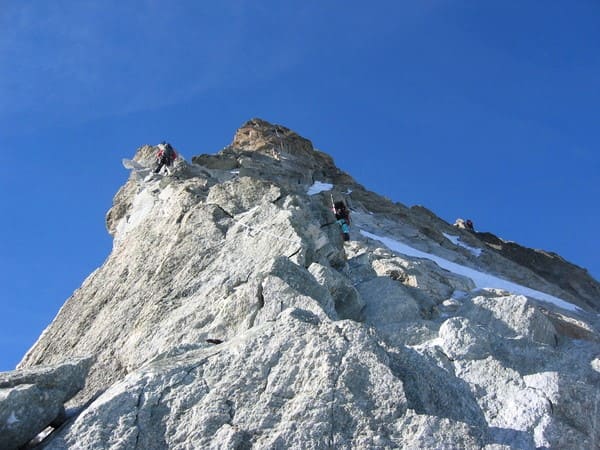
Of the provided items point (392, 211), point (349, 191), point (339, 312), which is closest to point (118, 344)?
point (339, 312)

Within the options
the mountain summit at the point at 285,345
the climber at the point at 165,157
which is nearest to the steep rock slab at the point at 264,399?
the mountain summit at the point at 285,345

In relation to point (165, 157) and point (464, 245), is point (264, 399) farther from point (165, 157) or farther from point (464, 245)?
point (464, 245)

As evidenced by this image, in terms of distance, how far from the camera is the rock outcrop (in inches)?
316

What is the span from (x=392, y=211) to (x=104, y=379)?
41.5 metres

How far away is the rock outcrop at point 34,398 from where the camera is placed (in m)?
8.02

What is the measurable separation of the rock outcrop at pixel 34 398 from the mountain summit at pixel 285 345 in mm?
140

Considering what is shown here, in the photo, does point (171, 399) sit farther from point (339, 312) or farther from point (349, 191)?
point (349, 191)

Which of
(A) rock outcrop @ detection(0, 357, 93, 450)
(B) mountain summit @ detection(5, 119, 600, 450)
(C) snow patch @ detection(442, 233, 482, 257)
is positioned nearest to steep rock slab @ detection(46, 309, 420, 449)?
(B) mountain summit @ detection(5, 119, 600, 450)

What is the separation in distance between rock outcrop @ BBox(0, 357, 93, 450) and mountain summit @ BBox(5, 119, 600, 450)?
0.46ft

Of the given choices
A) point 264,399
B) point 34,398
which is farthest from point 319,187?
point 34,398

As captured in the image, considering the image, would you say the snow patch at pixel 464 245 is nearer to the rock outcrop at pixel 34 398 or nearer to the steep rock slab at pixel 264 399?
the steep rock slab at pixel 264 399

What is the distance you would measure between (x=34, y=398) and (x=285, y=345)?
Result: 291 cm

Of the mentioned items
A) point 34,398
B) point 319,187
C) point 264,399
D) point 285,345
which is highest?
point 319,187

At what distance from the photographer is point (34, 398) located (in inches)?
328
